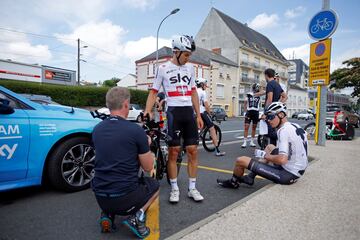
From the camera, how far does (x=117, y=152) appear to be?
78.5 inches

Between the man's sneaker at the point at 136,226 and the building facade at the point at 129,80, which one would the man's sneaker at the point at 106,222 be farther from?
the building facade at the point at 129,80

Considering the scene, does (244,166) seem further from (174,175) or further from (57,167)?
(57,167)

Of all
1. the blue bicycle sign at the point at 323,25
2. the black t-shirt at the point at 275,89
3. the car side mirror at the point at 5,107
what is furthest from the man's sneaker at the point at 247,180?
the blue bicycle sign at the point at 323,25

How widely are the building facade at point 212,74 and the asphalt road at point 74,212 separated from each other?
3107 centimetres

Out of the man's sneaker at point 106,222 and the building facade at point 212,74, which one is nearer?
the man's sneaker at point 106,222

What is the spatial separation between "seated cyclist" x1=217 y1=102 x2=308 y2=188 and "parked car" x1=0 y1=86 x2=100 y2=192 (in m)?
2.14

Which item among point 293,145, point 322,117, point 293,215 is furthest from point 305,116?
point 293,215

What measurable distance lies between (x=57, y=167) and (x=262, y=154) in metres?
2.81

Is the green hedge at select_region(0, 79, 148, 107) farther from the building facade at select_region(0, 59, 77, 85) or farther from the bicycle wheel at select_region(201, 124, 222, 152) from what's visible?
the bicycle wheel at select_region(201, 124, 222, 152)

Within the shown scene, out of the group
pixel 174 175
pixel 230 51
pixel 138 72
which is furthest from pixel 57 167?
pixel 230 51

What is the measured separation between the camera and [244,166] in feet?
10.9

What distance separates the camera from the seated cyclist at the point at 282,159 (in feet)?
10.2

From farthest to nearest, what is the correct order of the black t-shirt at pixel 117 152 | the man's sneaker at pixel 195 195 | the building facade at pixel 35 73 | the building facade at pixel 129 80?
1. the building facade at pixel 129 80
2. the building facade at pixel 35 73
3. the man's sneaker at pixel 195 195
4. the black t-shirt at pixel 117 152

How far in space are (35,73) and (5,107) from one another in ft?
79.9
